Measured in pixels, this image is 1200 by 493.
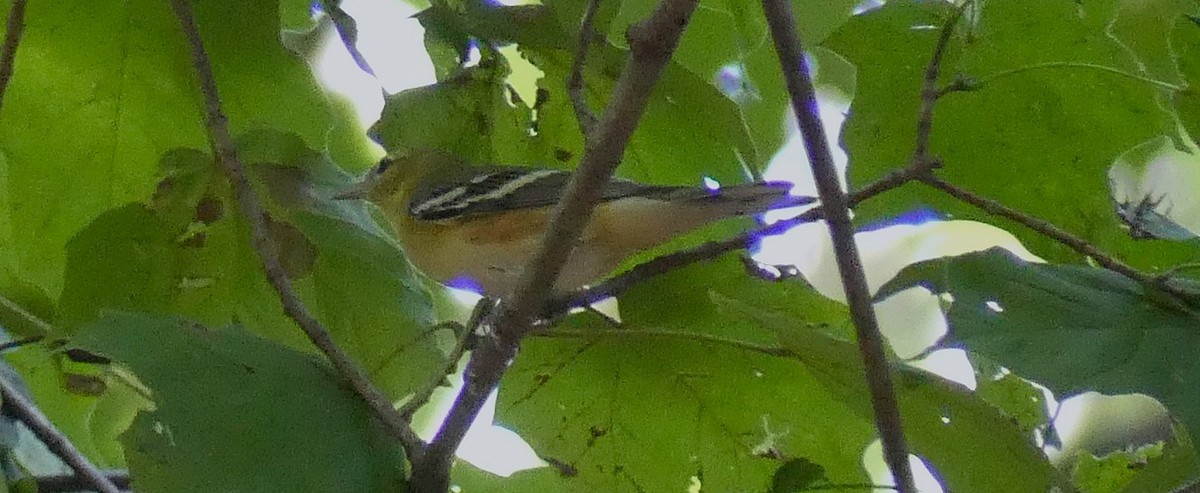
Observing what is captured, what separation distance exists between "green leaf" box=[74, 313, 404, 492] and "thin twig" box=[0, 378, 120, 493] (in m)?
0.17

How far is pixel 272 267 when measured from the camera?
73cm

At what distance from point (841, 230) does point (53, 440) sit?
0.55 metres

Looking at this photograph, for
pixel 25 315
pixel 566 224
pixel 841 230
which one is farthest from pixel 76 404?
pixel 841 230

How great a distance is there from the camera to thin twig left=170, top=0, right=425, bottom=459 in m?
0.70

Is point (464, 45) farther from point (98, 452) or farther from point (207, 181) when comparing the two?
point (98, 452)

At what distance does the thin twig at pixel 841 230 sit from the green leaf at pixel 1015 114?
24 cm

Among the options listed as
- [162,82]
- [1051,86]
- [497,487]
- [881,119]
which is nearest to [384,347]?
[497,487]

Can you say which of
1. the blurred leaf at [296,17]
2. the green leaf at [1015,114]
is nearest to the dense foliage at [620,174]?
the green leaf at [1015,114]

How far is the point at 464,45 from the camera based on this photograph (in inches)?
34.2

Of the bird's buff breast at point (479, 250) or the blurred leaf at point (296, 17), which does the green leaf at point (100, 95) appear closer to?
the blurred leaf at point (296, 17)

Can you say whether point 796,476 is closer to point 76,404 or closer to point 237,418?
point 237,418

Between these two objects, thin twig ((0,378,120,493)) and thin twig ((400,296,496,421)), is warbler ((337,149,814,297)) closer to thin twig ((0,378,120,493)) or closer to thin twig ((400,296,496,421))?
thin twig ((400,296,496,421))

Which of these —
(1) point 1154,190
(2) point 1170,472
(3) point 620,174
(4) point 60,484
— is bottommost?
(4) point 60,484

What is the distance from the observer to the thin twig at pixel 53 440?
797 millimetres
